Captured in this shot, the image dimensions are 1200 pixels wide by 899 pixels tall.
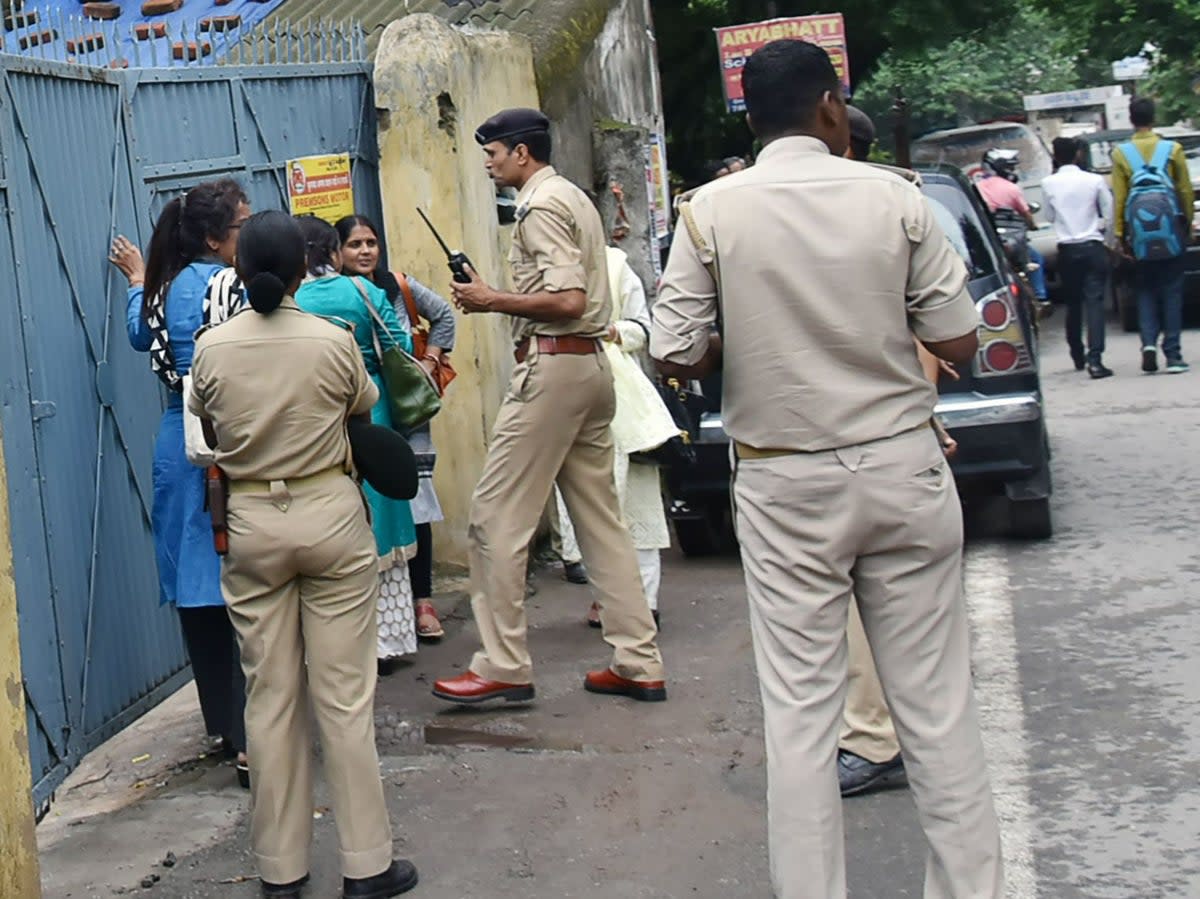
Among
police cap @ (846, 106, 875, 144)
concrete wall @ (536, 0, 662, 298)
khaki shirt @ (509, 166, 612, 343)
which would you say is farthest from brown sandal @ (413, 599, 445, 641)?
concrete wall @ (536, 0, 662, 298)

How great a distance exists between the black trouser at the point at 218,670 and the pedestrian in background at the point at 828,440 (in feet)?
7.57

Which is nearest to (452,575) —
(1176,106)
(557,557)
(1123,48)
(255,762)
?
(557,557)

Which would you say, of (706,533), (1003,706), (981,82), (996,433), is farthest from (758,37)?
(981,82)

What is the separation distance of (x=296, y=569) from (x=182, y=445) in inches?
51.1

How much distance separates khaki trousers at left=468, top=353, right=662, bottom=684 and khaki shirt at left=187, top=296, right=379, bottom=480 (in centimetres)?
160

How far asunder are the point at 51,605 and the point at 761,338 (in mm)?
2823

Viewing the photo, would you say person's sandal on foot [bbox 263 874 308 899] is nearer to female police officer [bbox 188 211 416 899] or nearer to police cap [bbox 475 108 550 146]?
female police officer [bbox 188 211 416 899]

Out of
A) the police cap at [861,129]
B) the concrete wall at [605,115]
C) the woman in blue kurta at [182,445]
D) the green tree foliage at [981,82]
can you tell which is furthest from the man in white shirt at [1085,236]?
the green tree foliage at [981,82]

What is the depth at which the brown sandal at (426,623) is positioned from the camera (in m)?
7.73

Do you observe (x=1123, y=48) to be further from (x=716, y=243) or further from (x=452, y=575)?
(x=716, y=243)

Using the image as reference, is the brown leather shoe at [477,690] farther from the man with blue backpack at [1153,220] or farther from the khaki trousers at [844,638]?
the man with blue backpack at [1153,220]

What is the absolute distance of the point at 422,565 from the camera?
25.2 ft

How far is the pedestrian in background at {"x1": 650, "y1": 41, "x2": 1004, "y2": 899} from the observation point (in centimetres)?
412

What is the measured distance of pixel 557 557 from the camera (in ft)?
30.6
